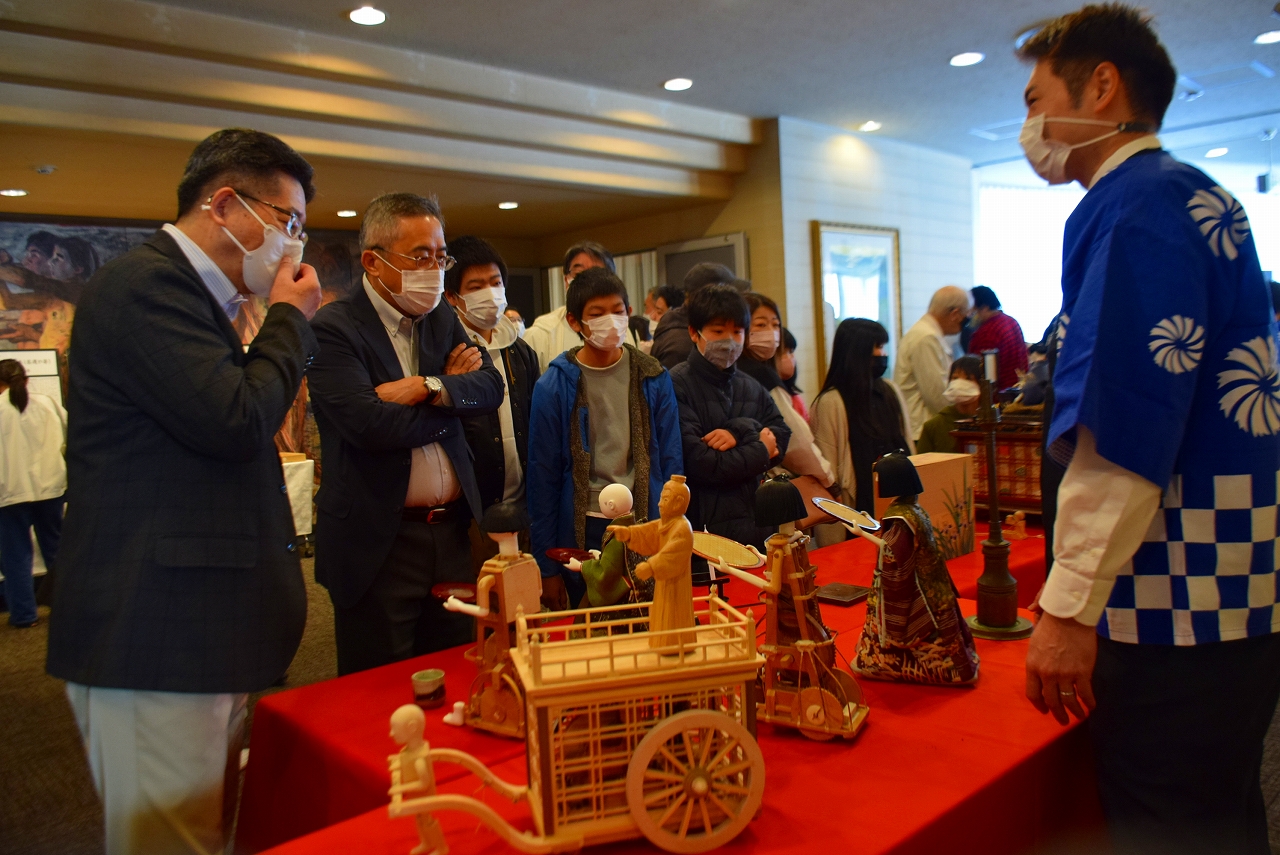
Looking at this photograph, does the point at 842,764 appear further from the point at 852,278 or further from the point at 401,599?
the point at 852,278

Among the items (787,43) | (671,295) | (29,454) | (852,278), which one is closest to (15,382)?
(29,454)

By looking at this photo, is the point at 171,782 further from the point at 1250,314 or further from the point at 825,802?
the point at 1250,314

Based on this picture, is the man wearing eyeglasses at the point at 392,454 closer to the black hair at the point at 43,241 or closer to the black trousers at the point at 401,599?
the black trousers at the point at 401,599

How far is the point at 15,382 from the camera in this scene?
529 cm

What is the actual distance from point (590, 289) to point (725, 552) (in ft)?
4.37

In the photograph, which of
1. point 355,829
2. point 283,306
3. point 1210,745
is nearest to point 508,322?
point 283,306

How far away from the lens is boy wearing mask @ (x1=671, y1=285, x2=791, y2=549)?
2635 millimetres

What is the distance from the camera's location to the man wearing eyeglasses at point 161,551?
120 cm

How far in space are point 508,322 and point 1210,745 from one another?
2332mm

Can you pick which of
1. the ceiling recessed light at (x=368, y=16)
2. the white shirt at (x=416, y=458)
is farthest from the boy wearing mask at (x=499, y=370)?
the ceiling recessed light at (x=368, y=16)

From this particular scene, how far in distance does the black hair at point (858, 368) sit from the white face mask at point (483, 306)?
1635 mm

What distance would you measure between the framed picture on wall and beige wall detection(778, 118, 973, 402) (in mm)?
78

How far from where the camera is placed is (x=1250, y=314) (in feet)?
3.48

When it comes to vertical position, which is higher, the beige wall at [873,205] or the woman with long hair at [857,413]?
the beige wall at [873,205]
